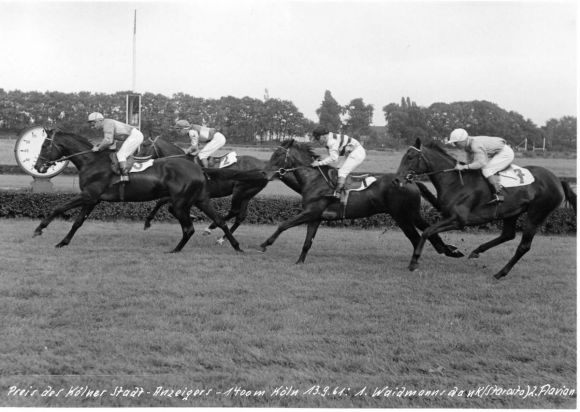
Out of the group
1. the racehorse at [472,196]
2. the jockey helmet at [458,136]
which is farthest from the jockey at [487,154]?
the racehorse at [472,196]

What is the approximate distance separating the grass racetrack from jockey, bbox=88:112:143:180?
1459mm

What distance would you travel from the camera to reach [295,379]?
4.71 meters

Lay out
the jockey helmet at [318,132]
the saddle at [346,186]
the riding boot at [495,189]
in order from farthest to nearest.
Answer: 1. the saddle at [346,186]
2. the jockey helmet at [318,132]
3. the riding boot at [495,189]

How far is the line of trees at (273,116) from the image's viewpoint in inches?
740

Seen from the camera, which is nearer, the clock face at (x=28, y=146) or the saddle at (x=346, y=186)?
the saddle at (x=346, y=186)

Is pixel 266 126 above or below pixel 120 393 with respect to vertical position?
above

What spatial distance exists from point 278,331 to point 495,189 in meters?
4.12

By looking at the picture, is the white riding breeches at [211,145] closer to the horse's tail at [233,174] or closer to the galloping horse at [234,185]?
the galloping horse at [234,185]

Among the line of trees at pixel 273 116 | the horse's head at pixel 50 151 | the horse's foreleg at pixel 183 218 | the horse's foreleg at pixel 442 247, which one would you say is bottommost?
the horse's foreleg at pixel 442 247

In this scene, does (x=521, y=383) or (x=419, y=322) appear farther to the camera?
(x=419, y=322)

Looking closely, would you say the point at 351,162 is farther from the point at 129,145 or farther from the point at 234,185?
the point at 129,145

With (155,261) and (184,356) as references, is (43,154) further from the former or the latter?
(184,356)

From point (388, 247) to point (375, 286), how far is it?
3664 millimetres

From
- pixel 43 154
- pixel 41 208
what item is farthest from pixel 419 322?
pixel 41 208
